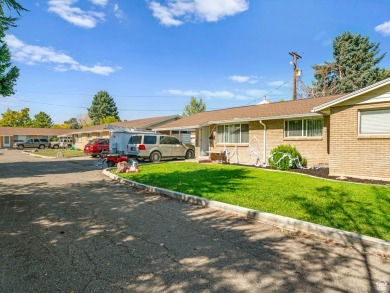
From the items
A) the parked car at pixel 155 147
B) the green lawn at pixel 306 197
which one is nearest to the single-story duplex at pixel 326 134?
the parked car at pixel 155 147

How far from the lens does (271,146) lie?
49.5ft

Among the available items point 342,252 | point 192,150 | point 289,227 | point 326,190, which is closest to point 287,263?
point 342,252

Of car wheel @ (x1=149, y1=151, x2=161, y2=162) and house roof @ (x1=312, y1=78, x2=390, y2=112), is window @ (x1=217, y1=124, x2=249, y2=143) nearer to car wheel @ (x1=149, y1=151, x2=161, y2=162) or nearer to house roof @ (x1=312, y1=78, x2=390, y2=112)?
car wheel @ (x1=149, y1=151, x2=161, y2=162)

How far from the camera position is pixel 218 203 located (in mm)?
6539

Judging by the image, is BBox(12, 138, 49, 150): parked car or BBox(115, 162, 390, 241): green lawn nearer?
BBox(115, 162, 390, 241): green lawn

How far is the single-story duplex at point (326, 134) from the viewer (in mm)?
9656

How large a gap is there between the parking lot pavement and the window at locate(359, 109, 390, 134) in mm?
7240

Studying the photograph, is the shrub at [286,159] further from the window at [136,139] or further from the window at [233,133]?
the window at [136,139]

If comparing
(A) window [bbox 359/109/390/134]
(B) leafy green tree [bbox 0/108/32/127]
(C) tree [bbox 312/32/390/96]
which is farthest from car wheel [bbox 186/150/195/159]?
(B) leafy green tree [bbox 0/108/32/127]

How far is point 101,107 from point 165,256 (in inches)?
2878

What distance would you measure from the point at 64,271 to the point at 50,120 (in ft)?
299

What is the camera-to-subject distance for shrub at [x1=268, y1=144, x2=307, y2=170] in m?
12.9

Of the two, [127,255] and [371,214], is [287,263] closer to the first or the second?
[127,255]

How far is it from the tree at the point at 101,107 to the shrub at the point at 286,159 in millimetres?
65187
